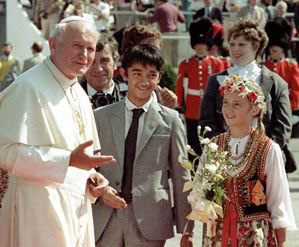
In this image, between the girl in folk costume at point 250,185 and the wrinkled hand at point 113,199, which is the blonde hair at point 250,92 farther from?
the wrinkled hand at point 113,199

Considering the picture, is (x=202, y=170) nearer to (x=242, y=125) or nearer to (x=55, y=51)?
(x=242, y=125)

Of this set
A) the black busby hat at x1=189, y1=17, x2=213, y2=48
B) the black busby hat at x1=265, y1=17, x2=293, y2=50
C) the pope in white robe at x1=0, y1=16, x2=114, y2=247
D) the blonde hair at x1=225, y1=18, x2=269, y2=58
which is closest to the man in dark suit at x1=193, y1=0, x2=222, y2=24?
the black busby hat at x1=189, y1=17, x2=213, y2=48

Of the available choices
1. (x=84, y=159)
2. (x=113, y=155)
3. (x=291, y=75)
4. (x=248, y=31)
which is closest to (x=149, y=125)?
(x=113, y=155)

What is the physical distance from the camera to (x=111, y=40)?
7344mm

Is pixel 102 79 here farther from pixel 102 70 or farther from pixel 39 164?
pixel 39 164

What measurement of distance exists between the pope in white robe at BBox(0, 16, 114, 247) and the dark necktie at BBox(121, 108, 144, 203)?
695mm

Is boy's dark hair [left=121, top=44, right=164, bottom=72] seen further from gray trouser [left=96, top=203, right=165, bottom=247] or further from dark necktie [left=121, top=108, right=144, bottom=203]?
gray trouser [left=96, top=203, right=165, bottom=247]

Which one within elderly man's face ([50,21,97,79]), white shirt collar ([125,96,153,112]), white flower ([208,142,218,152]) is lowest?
white flower ([208,142,218,152])

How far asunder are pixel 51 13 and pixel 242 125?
15876mm

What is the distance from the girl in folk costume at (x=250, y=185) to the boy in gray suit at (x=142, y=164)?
261 mm

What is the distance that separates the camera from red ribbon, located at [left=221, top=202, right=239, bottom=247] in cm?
620

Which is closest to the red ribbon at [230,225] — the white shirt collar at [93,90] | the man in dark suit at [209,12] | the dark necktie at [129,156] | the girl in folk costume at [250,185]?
the girl in folk costume at [250,185]

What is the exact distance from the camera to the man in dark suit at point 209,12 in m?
21.3


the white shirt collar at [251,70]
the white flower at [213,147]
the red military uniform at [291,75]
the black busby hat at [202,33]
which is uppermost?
the white flower at [213,147]
